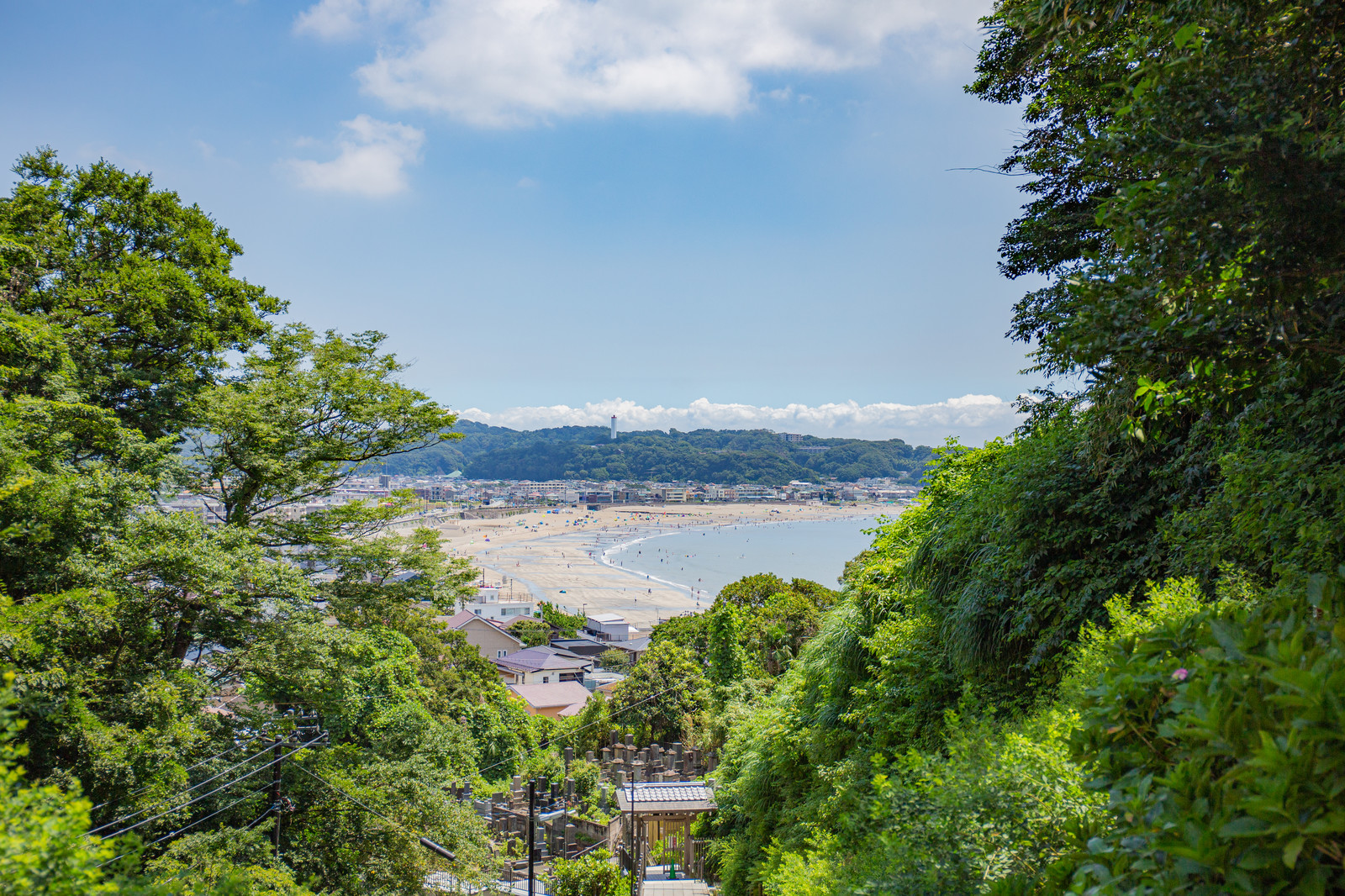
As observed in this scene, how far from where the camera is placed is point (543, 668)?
30719 millimetres

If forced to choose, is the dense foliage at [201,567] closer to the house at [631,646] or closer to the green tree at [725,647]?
the green tree at [725,647]

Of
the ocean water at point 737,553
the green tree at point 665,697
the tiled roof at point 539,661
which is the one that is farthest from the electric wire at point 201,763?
the ocean water at point 737,553

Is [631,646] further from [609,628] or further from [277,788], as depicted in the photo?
[277,788]

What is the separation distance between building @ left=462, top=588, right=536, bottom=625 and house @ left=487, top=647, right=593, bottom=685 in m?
8.27

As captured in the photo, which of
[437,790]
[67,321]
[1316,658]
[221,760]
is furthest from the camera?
[437,790]

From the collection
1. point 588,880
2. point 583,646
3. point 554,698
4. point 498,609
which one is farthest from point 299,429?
point 498,609

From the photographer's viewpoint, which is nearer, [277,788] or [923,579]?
[923,579]

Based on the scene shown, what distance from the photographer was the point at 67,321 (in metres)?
10.4

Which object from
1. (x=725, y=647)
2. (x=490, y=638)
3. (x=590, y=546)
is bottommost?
(x=590, y=546)

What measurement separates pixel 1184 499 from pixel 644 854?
535 inches

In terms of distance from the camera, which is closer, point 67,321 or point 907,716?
point 907,716

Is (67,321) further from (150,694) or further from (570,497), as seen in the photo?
(570,497)

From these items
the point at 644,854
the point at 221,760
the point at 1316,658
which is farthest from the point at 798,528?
the point at 1316,658

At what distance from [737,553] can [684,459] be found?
270ft
